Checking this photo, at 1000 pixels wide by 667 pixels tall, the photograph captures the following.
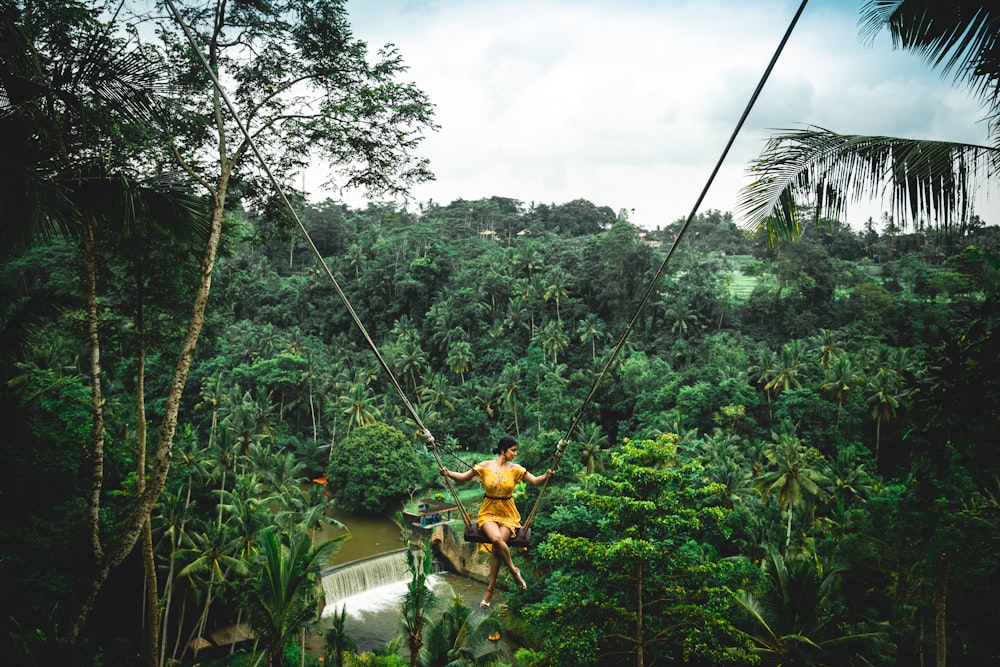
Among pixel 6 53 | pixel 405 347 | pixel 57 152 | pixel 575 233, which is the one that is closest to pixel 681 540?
pixel 57 152

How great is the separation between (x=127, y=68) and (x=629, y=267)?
39612 mm

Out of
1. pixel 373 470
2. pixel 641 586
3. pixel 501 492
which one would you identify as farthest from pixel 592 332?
pixel 501 492

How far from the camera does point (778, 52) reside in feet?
10.7

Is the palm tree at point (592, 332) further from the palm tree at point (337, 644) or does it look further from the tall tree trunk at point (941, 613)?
the tall tree trunk at point (941, 613)

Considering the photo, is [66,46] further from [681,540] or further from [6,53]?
[681,540]

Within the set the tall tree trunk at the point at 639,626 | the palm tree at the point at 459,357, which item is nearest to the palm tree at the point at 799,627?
the tall tree trunk at the point at 639,626

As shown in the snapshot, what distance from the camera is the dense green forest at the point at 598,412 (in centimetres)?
1104

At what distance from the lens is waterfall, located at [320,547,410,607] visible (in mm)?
21250

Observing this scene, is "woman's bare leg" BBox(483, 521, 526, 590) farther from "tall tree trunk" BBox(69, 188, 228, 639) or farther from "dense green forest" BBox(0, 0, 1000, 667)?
"tall tree trunk" BBox(69, 188, 228, 639)

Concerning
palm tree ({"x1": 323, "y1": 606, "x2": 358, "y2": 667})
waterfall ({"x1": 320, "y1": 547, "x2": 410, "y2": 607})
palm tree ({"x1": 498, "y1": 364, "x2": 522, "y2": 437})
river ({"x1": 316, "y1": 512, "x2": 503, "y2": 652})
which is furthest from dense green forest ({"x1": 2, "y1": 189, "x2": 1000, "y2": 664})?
waterfall ({"x1": 320, "y1": 547, "x2": 410, "y2": 607})

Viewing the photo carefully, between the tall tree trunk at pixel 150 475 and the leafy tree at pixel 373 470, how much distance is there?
22.0m

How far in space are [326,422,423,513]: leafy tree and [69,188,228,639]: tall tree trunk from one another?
2199cm

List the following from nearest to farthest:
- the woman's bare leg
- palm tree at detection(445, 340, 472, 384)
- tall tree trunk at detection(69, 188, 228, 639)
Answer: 1. the woman's bare leg
2. tall tree trunk at detection(69, 188, 228, 639)
3. palm tree at detection(445, 340, 472, 384)

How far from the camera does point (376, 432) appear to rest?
30594mm
